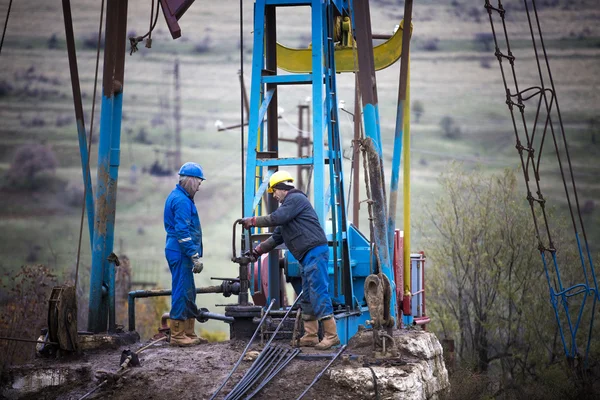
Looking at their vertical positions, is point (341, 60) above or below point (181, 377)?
above

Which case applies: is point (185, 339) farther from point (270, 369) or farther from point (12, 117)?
point (12, 117)

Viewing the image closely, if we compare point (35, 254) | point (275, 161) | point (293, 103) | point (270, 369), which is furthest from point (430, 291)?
point (293, 103)

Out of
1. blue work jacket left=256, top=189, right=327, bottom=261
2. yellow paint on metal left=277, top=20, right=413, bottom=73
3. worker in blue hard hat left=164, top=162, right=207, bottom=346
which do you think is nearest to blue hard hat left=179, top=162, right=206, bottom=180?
worker in blue hard hat left=164, top=162, right=207, bottom=346

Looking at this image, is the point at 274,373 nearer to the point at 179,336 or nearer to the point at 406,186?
the point at 179,336

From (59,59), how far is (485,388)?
45733 millimetres

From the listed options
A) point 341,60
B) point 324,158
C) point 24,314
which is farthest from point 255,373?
point 24,314

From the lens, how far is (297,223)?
10875mm

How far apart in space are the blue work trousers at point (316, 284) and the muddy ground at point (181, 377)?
52cm

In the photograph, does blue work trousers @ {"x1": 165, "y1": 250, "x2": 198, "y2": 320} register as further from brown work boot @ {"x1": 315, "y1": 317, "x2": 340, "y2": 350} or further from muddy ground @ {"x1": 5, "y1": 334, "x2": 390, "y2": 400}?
brown work boot @ {"x1": 315, "y1": 317, "x2": 340, "y2": 350}

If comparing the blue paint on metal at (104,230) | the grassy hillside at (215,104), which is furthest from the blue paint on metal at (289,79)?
the grassy hillside at (215,104)

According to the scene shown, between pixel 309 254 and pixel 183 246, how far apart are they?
165 centimetres

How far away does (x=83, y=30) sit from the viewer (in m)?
57.9

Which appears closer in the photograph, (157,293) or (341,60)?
(157,293)

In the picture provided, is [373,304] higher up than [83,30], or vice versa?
[83,30]
